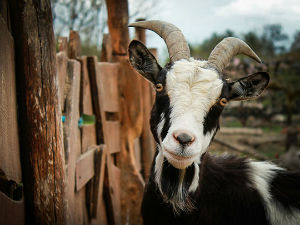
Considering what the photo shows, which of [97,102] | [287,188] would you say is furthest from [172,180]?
[97,102]

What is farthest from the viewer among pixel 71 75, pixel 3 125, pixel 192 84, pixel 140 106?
pixel 140 106

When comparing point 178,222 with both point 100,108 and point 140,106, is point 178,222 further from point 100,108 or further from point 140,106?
point 140,106

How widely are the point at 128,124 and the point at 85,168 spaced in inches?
52.1

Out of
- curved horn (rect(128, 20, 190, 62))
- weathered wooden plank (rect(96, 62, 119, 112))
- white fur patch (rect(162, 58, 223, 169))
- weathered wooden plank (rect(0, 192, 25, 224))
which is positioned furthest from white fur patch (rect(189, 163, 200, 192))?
weathered wooden plank (rect(96, 62, 119, 112))

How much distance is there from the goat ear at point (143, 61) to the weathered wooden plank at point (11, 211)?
5.16ft

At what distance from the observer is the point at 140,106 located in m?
4.62

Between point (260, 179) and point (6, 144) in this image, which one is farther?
point (260, 179)

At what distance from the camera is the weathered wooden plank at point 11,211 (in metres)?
1.93

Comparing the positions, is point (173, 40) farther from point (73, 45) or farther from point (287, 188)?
point (287, 188)

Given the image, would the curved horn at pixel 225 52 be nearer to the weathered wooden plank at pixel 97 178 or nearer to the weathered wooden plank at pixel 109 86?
the weathered wooden plank at pixel 109 86

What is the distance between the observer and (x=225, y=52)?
303cm

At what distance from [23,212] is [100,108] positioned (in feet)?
6.32

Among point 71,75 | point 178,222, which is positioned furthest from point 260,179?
point 71,75

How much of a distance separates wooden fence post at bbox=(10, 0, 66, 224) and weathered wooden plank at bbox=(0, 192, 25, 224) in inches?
4.2
